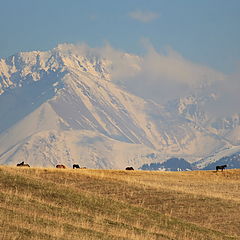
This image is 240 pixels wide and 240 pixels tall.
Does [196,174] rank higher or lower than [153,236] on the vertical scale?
higher

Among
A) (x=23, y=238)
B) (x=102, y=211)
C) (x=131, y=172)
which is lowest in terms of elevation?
(x=23, y=238)

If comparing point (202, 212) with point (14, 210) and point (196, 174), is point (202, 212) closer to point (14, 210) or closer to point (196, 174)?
point (14, 210)

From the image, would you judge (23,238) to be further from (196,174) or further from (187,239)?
(196,174)

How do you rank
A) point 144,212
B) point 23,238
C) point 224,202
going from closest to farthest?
1. point 23,238
2. point 144,212
3. point 224,202

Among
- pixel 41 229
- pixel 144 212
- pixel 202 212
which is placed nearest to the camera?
pixel 41 229

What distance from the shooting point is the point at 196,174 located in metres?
70.9

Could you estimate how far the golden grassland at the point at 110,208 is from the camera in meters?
31.6

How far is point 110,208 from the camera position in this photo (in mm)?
40938

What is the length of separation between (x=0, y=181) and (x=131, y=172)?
26404 mm

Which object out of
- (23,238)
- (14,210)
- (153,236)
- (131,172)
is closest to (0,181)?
(14,210)

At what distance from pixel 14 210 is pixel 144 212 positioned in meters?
10.4

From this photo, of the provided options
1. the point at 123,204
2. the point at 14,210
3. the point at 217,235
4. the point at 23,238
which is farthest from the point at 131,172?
Result: the point at 23,238

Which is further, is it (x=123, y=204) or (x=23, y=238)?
(x=123, y=204)

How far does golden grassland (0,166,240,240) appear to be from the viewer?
31562 mm
